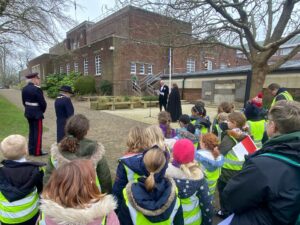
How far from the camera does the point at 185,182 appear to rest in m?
2.38

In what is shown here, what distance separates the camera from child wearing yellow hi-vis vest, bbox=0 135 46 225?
2.36 metres

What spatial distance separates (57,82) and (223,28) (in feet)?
71.4

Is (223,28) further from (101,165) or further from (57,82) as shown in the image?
(57,82)

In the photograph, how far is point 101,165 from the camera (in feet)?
9.30

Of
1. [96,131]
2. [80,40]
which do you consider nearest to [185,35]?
[96,131]

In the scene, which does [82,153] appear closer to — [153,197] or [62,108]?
[153,197]

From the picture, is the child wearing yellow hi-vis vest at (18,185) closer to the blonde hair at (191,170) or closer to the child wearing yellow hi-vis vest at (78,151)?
the child wearing yellow hi-vis vest at (78,151)

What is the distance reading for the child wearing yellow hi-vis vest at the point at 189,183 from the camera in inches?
94.0

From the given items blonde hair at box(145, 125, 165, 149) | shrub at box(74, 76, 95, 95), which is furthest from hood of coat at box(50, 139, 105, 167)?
shrub at box(74, 76, 95, 95)

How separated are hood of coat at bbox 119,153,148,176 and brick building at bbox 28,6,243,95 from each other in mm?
6840

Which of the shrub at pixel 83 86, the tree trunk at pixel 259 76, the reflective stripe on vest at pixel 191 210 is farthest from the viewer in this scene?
the shrub at pixel 83 86

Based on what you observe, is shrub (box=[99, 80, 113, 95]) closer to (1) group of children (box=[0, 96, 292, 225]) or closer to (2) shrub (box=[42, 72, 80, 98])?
(2) shrub (box=[42, 72, 80, 98])

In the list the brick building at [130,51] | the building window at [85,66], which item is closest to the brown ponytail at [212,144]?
the brick building at [130,51]

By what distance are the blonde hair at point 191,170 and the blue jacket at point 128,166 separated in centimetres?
38
